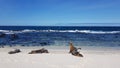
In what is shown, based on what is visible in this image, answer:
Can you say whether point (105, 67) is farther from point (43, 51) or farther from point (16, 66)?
point (43, 51)

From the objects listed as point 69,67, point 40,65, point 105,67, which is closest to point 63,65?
point 69,67

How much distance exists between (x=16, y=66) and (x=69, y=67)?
1.85 metres

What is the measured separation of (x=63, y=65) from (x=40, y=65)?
2.75 ft

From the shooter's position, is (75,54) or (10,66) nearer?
(10,66)

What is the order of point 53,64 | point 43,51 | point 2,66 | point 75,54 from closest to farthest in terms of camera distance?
point 2,66 < point 53,64 < point 75,54 < point 43,51

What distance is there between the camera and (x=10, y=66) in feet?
22.5

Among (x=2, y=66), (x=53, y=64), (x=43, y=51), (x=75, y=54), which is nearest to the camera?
(x=2, y=66)

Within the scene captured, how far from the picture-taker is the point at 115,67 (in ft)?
23.7

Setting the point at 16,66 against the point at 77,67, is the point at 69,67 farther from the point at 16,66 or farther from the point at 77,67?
the point at 16,66

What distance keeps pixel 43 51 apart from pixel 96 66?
4357 mm

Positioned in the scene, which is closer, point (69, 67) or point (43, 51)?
point (69, 67)

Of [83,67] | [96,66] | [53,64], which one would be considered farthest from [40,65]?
[96,66]

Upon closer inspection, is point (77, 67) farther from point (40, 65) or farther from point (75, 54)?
point (75, 54)

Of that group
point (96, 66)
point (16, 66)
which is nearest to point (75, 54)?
point (96, 66)
